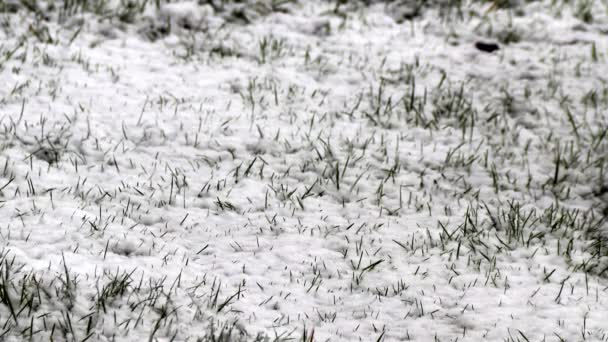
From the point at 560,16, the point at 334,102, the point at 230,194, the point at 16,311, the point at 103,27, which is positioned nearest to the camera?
the point at 16,311

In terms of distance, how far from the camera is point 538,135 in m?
5.05

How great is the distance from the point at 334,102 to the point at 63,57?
2.52 m

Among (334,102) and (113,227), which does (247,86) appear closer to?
(334,102)

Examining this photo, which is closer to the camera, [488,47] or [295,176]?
[295,176]

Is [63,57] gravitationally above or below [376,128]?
above

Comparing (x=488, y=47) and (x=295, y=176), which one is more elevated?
(x=488, y=47)

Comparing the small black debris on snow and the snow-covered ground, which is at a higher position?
the small black debris on snow

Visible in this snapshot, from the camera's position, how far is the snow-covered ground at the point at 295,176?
2949 mm

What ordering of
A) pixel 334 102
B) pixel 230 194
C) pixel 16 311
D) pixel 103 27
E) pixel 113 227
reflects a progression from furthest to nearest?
pixel 103 27
pixel 334 102
pixel 230 194
pixel 113 227
pixel 16 311

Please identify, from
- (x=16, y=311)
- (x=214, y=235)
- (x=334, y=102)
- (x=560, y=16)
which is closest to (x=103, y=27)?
(x=334, y=102)

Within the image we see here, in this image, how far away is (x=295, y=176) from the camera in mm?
4246

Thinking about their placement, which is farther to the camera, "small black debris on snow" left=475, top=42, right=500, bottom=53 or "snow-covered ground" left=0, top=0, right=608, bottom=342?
"small black debris on snow" left=475, top=42, right=500, bottom=53

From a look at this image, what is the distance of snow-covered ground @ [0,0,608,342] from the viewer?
9.68 feet

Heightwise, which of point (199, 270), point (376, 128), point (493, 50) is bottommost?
point (199, 270)
